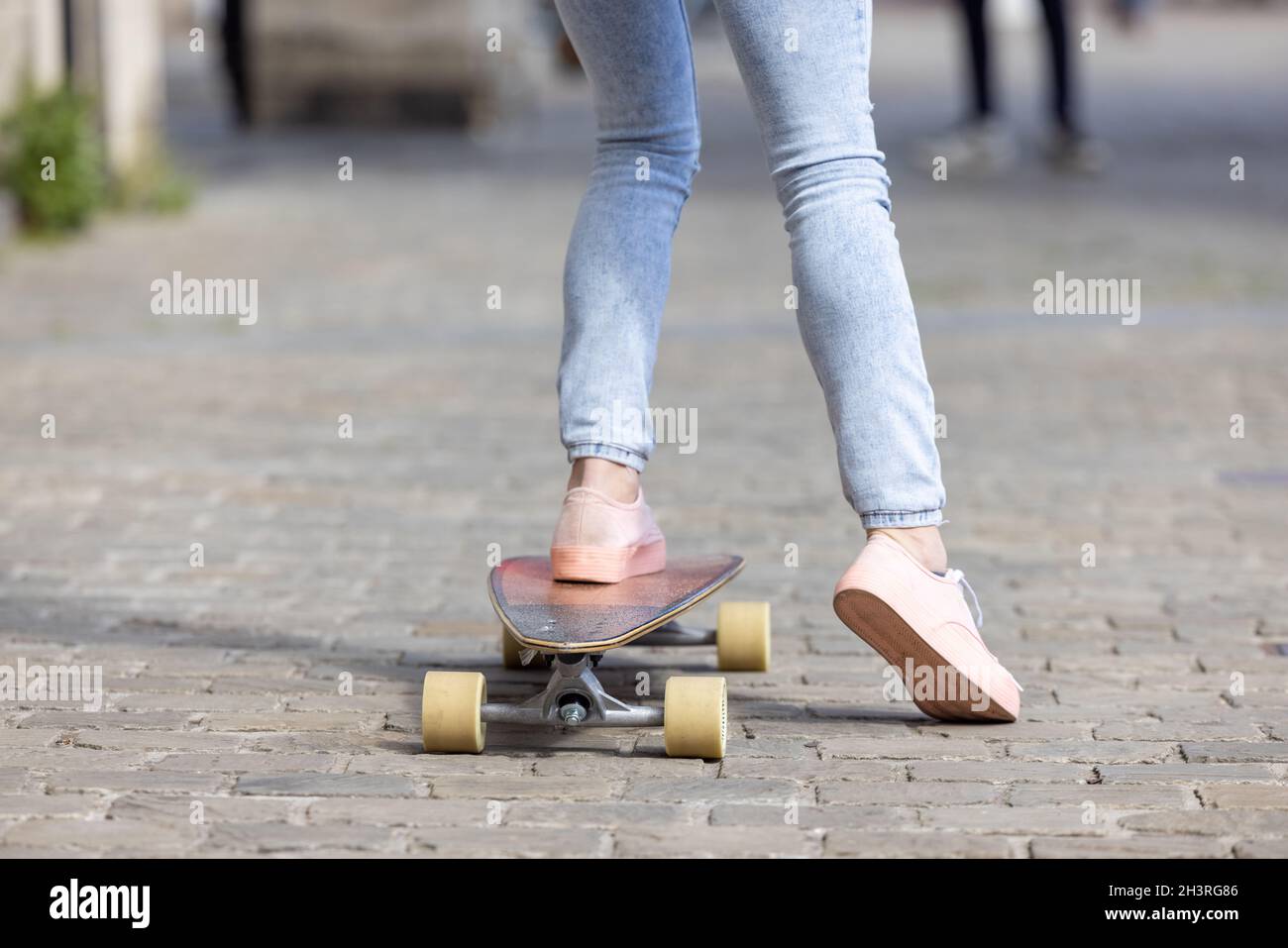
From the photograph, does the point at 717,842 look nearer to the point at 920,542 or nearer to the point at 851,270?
the point at 920,542

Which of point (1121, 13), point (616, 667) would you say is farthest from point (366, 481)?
point (1121, 13)

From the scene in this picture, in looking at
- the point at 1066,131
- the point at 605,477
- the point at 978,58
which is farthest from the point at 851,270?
the point at 1066,131

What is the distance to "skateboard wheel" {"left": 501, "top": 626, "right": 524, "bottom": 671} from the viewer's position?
3005 mm

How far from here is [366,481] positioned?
470 cm

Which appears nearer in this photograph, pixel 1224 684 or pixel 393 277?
pixel 1224 684

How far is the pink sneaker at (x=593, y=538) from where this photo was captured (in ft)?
8.92

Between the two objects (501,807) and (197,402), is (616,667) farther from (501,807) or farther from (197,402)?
(197,402)

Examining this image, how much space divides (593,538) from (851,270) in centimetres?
54

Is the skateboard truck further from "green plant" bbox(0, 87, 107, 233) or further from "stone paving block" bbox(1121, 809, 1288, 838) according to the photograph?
"green plant" bbox(0, 87, 107, 233)

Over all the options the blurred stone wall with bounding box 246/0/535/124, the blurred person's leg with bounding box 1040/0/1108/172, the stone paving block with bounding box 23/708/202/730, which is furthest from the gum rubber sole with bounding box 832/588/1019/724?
the blurred stone wall with bounding box 246/0/535/124

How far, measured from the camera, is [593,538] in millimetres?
2719

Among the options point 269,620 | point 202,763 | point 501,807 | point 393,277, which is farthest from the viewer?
point 393,277
